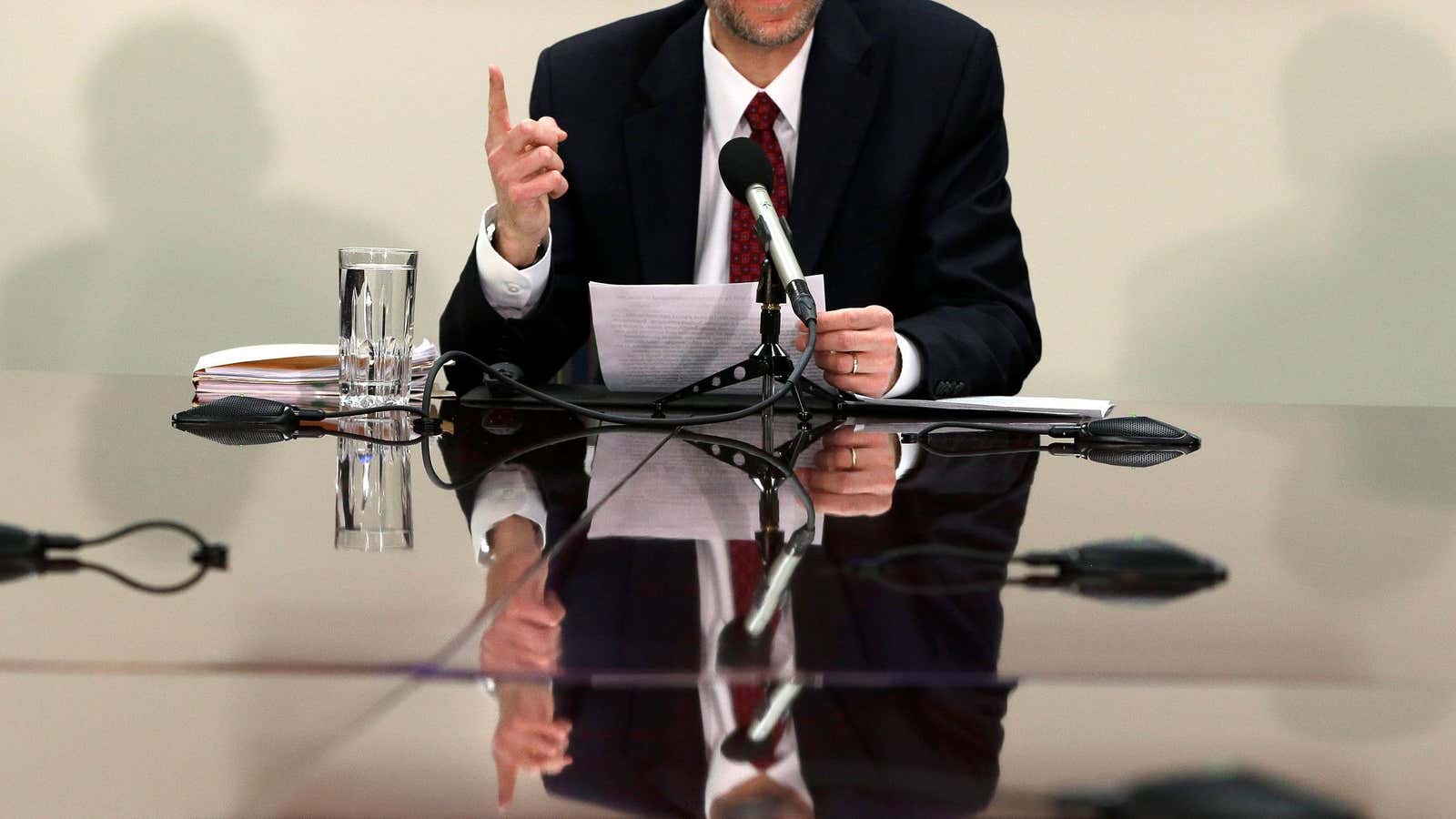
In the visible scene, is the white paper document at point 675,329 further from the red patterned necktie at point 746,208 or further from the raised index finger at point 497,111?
the red patterned necktie at point 746,208

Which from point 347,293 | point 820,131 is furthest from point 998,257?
point 347,293

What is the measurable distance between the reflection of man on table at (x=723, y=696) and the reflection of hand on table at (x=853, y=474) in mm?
131

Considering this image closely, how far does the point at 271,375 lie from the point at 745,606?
3.84 feet

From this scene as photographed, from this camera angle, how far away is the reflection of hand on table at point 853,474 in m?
0.88

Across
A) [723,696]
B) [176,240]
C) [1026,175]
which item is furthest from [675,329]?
[176,240]

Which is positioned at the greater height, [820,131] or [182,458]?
[820,131]

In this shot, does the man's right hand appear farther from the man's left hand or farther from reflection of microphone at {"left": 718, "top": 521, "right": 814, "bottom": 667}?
reflection of microphone at {"left": 718, "top": 521, "right": 814, "bottom": 667}

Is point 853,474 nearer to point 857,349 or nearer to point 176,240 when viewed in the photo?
point 857,349

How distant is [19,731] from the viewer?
1.75ft

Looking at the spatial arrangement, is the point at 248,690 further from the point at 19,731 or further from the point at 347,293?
the point at 347,293

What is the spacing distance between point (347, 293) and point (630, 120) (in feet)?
2.36

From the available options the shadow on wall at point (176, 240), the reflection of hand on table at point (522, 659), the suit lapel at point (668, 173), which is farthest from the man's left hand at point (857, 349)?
the shadow on wall at point (176, 240)

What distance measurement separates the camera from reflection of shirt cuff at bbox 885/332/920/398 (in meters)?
→ 1.69

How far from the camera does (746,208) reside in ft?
6.59
